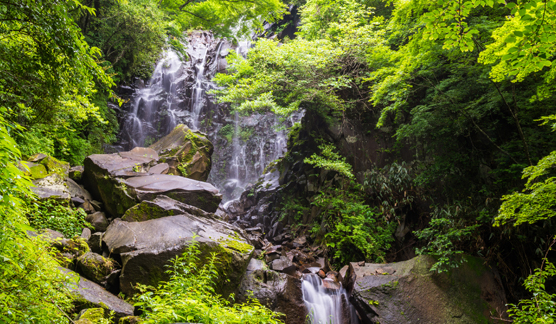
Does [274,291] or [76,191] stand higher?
[76,191]

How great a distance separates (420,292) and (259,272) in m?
3.83

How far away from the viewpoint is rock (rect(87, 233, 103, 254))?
5.54m

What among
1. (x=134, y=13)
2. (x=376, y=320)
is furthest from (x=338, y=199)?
(x=134, y=13)

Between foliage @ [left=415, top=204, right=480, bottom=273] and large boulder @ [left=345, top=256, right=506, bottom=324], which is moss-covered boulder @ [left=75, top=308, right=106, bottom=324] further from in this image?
foliage @ [left=415, top=204, right=480, bottom=273]

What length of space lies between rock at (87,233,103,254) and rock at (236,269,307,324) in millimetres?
3130

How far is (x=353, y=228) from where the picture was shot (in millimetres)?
8914

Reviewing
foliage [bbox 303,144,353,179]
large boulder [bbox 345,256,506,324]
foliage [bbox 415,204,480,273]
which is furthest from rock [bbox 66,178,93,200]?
foliage [bbox 415,204,480,273]

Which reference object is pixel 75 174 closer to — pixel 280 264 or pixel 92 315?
Answer: pixel 92 315

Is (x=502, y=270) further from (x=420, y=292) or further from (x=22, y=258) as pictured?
(x=22, y=258)

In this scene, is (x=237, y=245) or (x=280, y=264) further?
(x=280, y=264)

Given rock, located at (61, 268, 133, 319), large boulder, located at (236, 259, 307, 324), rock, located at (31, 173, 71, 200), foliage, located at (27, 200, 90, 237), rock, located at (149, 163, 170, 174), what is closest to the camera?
rock, located at (61, 268, 133, 319)

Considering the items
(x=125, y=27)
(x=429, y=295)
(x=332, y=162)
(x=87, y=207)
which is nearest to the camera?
(x=429, y=295)

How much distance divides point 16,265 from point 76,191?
6.49 meters

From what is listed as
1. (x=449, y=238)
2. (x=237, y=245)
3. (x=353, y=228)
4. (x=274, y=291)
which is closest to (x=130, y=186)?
(x=237, y=245)
